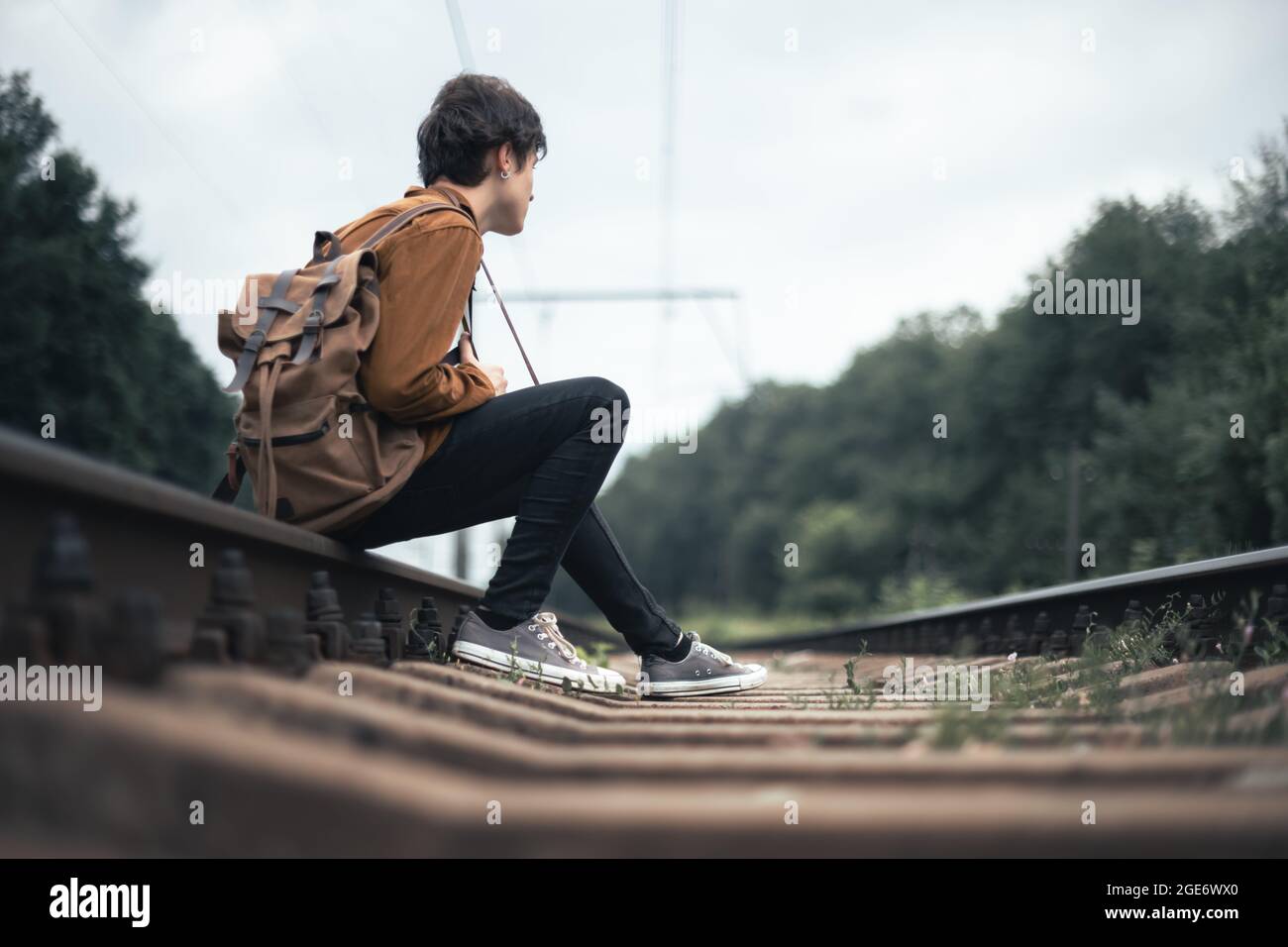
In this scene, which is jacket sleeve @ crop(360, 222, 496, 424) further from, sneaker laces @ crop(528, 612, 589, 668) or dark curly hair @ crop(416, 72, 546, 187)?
sneaker laces @ crop(528, 612, 589, 668)

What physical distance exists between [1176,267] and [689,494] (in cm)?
6719

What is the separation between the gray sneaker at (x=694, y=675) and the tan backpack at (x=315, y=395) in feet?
3.25

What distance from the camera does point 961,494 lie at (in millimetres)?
47250

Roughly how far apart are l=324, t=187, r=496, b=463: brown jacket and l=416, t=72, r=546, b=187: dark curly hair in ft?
1.40

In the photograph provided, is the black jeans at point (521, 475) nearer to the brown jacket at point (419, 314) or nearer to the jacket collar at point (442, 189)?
the brown jacket at point (419, 314)

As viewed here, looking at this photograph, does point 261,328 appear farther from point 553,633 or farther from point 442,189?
point 553,633

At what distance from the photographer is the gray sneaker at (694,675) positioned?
137 inches

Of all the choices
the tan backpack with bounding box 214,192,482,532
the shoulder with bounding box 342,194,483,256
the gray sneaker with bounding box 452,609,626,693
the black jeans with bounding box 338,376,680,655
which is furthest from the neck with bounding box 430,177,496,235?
the gray sneaker with bounding box 452,609,626,693

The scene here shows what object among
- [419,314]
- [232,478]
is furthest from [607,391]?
[232,478]

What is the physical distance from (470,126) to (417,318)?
31.0 inches

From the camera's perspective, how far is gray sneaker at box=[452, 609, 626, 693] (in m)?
3.13

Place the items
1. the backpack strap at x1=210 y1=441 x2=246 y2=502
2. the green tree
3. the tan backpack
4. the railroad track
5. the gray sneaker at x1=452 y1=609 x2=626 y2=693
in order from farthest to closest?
the green tree < the backpack strap at x1=210 y1=441 x2=246 y2=502 < the gray sneaker at x1=452 y1=609 x2=626 y2=693 < the tan backpack < the railroad track
